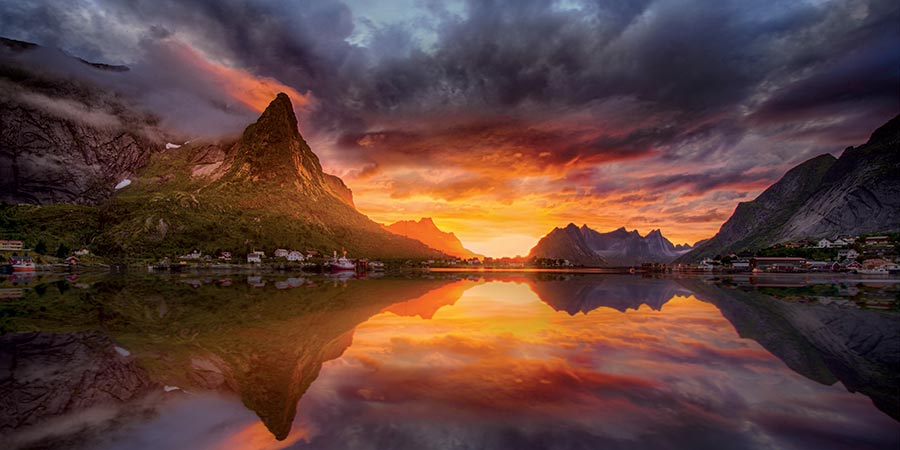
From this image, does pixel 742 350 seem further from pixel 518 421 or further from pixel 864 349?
pixel 518 421

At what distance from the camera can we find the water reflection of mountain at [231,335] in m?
9.52

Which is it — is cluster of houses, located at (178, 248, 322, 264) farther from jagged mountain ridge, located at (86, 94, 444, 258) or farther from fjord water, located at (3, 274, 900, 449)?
fjord water, located at (3, 274, 900, 449)

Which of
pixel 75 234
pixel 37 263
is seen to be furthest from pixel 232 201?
pixel 37 263

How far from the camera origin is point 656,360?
39.0ft

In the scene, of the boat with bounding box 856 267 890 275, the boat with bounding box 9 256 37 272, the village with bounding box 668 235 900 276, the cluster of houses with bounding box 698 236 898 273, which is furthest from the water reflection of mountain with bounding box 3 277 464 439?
the cluster of houses with bounding box 698 236 898 273

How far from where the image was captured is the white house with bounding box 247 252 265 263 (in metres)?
131

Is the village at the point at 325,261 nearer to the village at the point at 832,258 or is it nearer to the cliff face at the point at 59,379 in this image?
the village at the point at 832,258

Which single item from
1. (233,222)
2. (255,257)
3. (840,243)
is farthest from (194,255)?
(840,243)

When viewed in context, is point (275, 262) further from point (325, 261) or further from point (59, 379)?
point (59, 379)

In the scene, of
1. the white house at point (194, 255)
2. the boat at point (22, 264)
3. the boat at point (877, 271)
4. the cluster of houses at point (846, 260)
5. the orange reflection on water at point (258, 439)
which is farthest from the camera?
the white house at point (194, 255)

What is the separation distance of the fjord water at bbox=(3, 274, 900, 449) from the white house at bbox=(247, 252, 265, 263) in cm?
12020

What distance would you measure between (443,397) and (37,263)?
129m

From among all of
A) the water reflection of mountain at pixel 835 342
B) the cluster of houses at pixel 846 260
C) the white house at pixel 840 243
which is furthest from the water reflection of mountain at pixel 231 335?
the white house at pixel 840 243

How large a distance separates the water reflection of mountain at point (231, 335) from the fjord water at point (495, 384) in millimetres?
82
